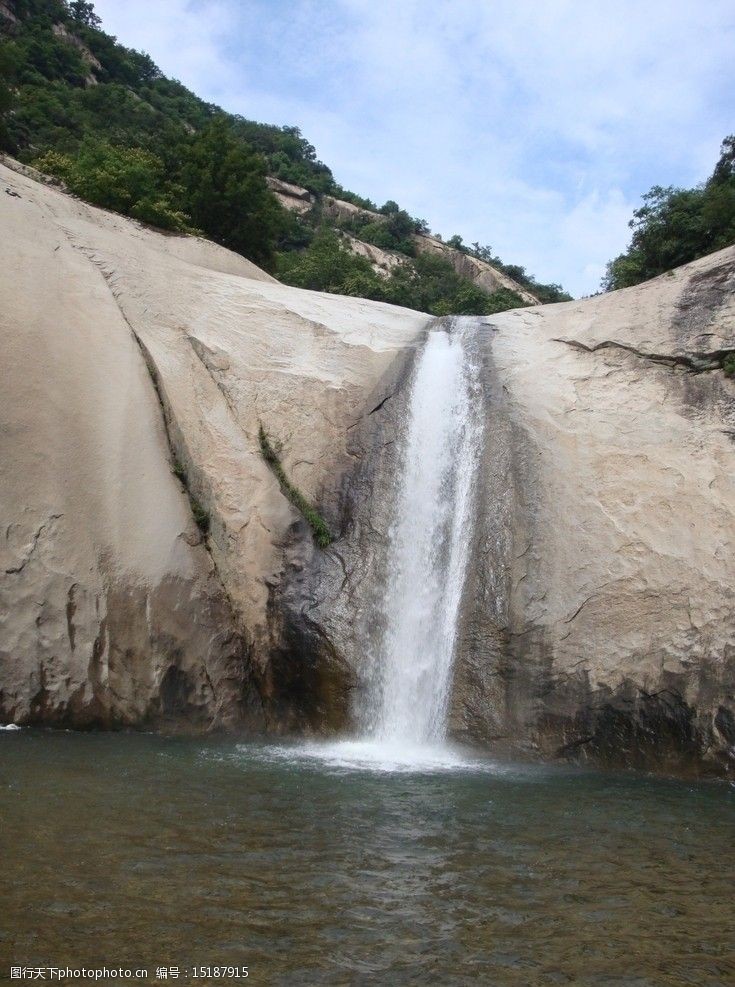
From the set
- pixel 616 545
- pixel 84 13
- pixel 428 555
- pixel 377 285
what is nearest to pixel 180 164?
pixel 377 285

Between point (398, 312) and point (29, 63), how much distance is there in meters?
43.9

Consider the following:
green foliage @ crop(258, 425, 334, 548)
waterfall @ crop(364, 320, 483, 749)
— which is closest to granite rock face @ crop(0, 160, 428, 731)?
green foliage @ crop(258, 425, 334, 548)

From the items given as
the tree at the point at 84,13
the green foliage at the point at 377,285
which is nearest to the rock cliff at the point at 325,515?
the green foliage at the point at 377,285

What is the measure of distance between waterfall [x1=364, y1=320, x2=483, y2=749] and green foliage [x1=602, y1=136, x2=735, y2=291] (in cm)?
878

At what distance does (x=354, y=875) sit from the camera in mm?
6074

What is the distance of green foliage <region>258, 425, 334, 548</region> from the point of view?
553 inches

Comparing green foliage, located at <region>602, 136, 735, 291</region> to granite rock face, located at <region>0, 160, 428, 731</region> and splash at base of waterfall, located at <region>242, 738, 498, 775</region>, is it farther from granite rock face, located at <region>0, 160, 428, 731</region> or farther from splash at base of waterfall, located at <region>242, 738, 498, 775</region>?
splash at base of waterfall, located at <region>242, 738, 498, 775</region>

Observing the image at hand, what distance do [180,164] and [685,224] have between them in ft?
50.4

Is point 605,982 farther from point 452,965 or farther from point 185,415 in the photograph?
point 185,415

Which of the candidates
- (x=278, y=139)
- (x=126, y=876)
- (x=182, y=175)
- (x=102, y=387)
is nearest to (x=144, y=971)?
(x=126, y=876)

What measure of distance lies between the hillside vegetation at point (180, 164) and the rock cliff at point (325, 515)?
5745mm

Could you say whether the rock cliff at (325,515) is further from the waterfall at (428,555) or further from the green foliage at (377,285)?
the green foliage at (377,285)

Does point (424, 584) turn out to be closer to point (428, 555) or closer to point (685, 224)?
point (428, 555)

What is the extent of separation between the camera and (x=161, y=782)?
8.56m
